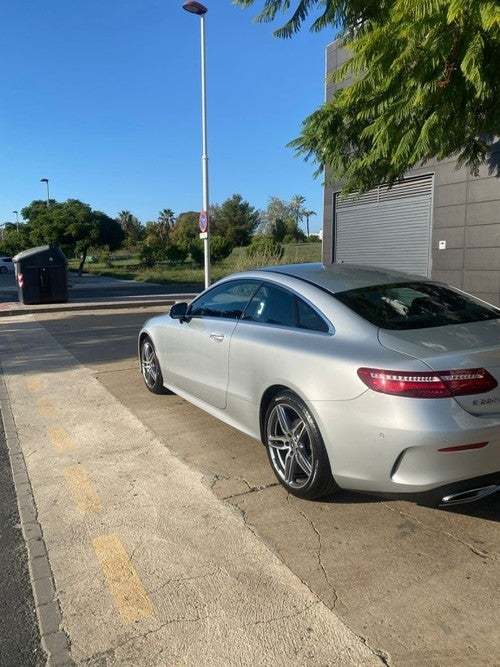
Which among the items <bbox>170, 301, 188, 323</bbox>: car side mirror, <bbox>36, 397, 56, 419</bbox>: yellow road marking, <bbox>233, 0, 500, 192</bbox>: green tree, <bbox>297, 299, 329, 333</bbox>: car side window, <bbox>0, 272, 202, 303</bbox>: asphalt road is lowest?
<bbox>0, 272, 202, 303</bbox>: asphalt road

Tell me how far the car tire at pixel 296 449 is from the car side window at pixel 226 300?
1.10 meters

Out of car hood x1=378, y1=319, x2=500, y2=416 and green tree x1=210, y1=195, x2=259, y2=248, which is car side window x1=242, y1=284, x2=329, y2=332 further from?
green tree x1=210, y1=195, x2=259, y2=248

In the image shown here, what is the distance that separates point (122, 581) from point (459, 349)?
2.18 m

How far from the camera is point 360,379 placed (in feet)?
9.89

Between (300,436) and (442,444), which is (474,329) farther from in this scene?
(300,436)

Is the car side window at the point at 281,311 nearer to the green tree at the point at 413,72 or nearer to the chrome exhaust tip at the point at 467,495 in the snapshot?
the chrome exhaust tip at the point at 467,495

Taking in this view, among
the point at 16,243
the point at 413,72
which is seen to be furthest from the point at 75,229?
the point at 413,72

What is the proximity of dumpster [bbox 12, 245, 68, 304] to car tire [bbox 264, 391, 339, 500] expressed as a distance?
1486 centimetres

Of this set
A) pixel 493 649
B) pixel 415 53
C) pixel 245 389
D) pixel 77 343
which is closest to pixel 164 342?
pixel 245 389

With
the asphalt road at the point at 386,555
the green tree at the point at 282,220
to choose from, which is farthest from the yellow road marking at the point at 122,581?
the green tree at the point at 282,220

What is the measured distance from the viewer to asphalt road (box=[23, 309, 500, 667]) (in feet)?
7.66

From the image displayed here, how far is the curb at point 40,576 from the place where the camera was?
2.34 meters

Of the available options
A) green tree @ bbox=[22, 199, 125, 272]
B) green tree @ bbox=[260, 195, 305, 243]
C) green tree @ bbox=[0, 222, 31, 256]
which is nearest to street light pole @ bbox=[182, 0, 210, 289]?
green tree @ bbox=[22, 199, 125, 272]

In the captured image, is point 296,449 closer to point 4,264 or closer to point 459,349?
point 459,349
